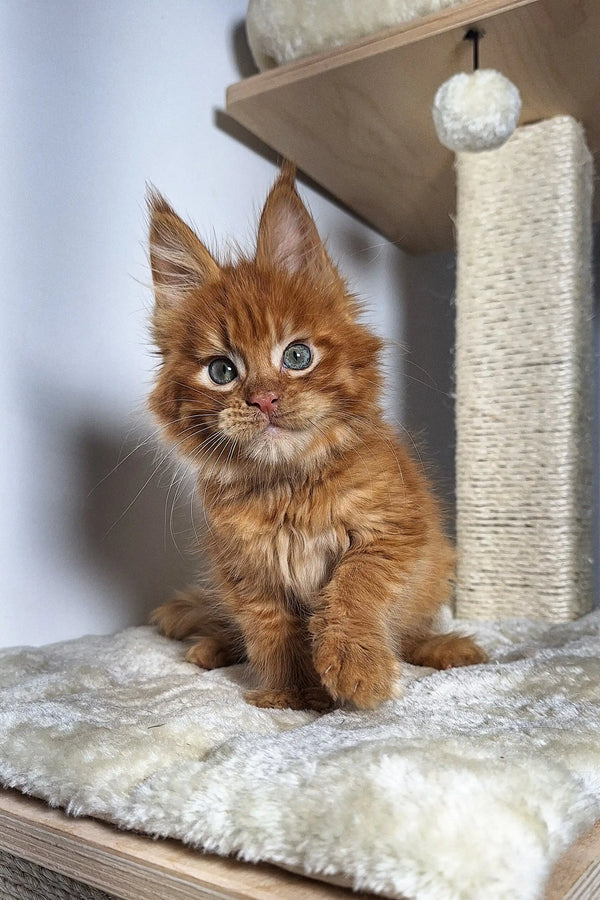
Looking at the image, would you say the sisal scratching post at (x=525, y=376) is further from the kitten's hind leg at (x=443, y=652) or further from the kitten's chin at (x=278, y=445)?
the kitten's chin at (x=278, y=445)

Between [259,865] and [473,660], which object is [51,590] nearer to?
[473,660]

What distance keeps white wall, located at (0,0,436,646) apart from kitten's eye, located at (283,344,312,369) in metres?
0.30

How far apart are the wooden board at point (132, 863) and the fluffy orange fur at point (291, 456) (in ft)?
0.97

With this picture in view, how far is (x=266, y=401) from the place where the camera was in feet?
2.89

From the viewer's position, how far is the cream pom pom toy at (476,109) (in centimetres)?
115

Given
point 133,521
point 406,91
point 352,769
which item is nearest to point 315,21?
point 406,91

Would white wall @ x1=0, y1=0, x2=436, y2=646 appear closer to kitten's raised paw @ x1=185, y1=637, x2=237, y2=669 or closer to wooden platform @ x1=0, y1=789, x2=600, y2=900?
kitten's raised paw @ x1=185, y1=637, x2=237, y2=669

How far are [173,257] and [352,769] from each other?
767 mm

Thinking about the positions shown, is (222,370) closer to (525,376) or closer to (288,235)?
(288,235)

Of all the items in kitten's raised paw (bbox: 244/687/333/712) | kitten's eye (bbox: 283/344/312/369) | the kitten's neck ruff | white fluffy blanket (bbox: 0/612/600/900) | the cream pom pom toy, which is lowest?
kitten's raised paw (bbox: 244/687/333/712)

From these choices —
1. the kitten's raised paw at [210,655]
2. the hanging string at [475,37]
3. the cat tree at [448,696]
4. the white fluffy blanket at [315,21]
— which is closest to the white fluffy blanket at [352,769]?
the cat tree at [448,696]

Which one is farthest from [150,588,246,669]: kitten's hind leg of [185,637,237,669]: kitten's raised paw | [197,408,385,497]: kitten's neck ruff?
[197,408,385,497]: kitten's neck ruff

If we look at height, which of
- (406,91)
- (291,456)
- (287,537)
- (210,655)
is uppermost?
(406,91)

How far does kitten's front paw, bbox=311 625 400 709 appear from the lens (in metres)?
0.82
